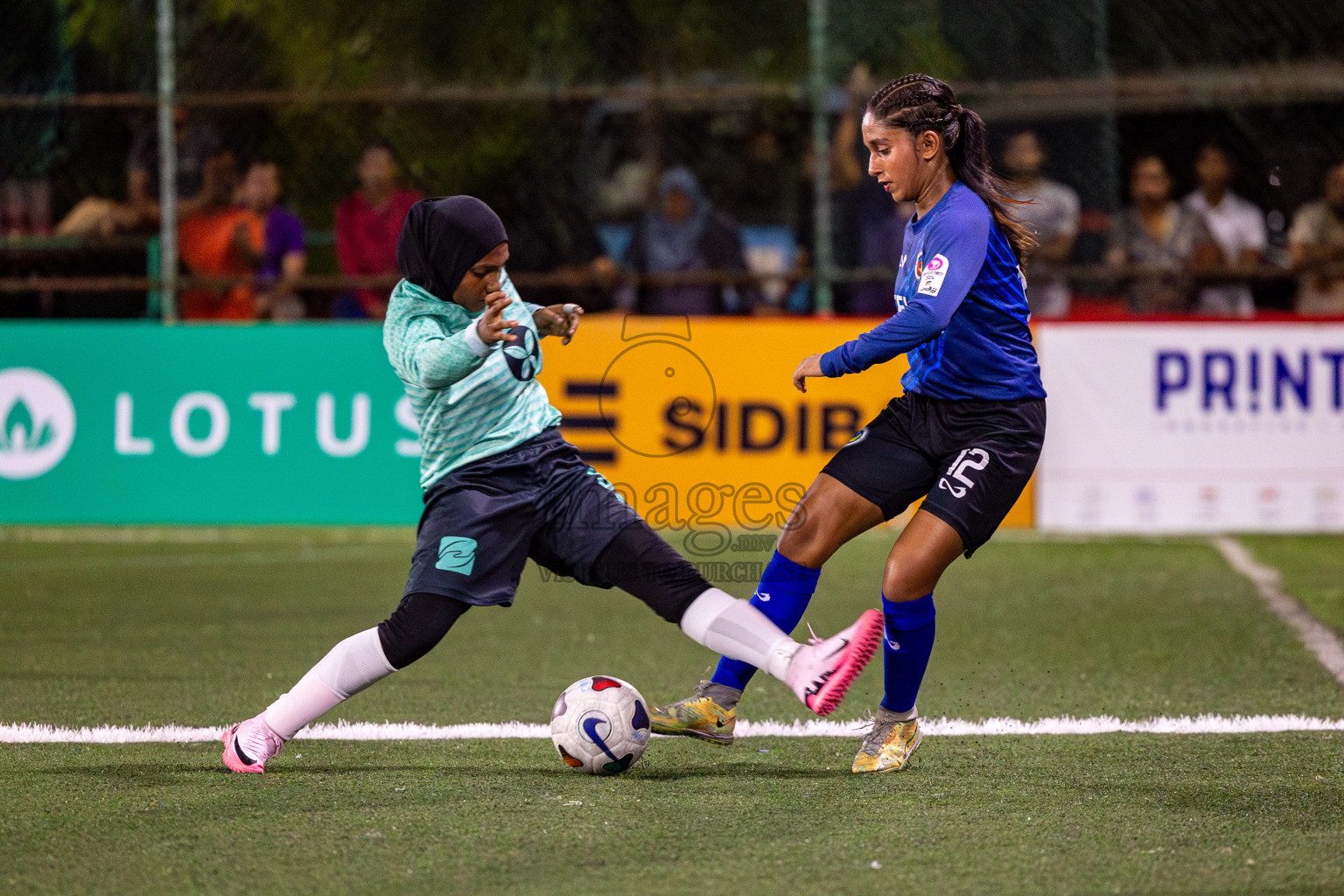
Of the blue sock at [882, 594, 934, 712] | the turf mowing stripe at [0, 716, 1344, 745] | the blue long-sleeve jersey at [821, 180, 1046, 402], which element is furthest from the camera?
the turf mowing stripe at [0, 716, 1344, 745]

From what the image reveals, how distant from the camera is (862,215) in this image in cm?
1022

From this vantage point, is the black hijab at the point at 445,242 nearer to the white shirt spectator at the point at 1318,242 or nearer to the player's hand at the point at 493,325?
the player's hand at the point at 493,325

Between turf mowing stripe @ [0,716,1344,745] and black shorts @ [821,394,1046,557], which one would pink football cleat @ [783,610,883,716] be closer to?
black shorts @ [821,394,1046,557]

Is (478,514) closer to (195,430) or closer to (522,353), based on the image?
(522,353)

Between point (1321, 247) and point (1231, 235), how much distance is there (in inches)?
22.0

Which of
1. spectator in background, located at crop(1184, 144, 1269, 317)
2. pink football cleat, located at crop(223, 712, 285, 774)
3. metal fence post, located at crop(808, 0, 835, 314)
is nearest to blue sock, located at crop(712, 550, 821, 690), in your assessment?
pink football cleat, located at crop(223, 712, 285, 774)

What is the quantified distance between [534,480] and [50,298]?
6994 mm

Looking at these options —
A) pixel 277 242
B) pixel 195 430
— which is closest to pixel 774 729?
pixel 195 430

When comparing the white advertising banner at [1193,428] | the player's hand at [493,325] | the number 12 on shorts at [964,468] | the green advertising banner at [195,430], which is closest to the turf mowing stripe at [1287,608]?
the white advertising banner at [1193,428]

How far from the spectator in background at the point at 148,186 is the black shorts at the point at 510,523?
21.5 feet

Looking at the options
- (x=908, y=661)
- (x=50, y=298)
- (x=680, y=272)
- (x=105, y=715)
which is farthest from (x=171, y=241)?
(x=908, y=661)

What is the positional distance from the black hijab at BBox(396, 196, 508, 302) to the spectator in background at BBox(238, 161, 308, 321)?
6.29 m

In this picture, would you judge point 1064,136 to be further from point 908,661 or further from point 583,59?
point 908,661

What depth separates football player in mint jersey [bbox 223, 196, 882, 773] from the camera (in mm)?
4180
